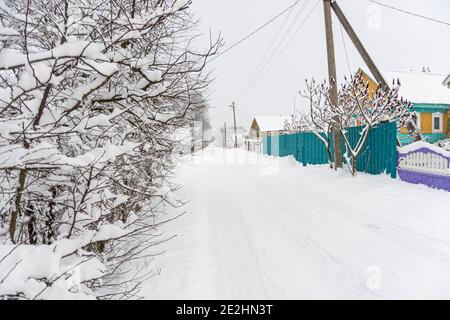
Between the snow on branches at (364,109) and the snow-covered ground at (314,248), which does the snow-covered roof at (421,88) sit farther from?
the snow-covered ground at (314,248)

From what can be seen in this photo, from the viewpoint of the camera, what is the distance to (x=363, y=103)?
9.09 m

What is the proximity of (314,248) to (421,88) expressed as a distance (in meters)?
22.4

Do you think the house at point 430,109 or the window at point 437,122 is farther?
the window at point 437,122

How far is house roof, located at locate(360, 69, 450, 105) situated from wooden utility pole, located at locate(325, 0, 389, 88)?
10.1m

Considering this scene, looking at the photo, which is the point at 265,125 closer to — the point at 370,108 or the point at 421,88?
the point at 421,88

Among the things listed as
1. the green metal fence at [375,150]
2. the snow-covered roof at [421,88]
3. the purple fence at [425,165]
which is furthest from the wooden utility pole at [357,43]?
the snow-covered roof at [421,88]

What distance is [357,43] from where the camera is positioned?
9.96 metres

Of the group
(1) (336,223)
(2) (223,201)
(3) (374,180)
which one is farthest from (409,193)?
(2) (223,201)

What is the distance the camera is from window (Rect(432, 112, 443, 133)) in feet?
65.1

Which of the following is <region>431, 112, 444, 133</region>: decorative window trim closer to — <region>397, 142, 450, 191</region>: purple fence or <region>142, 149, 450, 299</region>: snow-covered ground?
<region>397, 142, 450, 191</region>: purple fence

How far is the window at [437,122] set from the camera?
1984 centimetres

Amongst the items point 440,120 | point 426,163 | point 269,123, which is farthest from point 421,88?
point 269,123

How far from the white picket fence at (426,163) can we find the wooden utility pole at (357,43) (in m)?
3.20

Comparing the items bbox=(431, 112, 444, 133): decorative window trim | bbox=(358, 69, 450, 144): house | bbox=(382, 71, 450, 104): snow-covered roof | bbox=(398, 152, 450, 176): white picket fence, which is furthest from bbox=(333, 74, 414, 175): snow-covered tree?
bbox=(431, 112, 444, 133): decorative window trim
